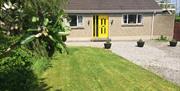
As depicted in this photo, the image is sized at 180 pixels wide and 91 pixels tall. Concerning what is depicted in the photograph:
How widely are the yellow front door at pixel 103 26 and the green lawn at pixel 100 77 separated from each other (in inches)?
470

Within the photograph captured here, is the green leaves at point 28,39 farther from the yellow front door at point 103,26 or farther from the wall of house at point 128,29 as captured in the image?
the wall of house at point 128,29

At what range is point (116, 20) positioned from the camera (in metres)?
29.0

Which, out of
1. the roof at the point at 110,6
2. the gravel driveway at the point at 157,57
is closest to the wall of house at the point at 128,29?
the roof at the point at 110,6

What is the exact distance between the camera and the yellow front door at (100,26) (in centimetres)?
2898

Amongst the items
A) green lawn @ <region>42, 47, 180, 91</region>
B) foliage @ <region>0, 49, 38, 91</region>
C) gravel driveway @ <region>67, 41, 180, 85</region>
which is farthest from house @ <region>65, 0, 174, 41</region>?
foliage @ <region>0, 49, 38, 91</region>

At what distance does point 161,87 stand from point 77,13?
18.0 m

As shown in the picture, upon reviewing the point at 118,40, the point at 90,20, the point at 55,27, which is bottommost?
the point at 118,40

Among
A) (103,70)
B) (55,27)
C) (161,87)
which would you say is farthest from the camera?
(103,70)

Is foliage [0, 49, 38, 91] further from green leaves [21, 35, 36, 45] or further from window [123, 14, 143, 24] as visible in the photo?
window [123, 14, 143, 24]

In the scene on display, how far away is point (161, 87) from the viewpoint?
11.6 m

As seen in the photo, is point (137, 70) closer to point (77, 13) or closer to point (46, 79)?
point (46, 79)

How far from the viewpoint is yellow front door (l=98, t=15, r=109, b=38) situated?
2898 cm

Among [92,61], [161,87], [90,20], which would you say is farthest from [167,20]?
[161,87]

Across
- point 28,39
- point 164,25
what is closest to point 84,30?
point 164,25
